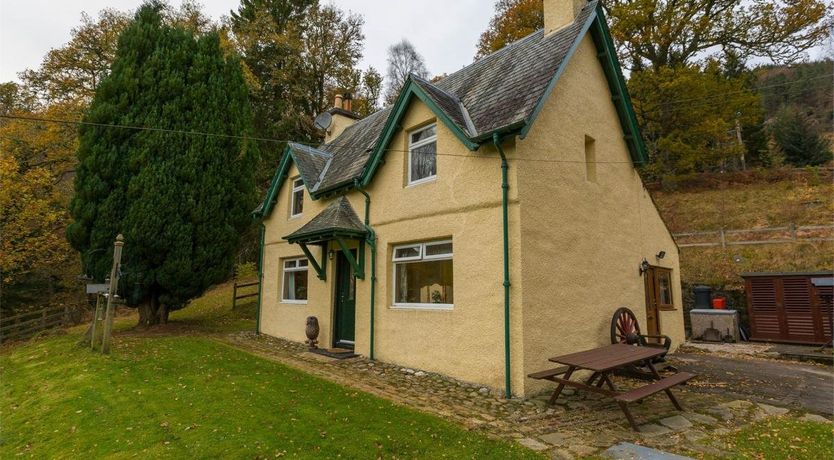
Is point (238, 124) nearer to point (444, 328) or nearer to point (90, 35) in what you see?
point (444, 328)

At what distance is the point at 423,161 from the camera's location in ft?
30.7

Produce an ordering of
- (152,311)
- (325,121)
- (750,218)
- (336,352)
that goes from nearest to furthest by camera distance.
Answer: (336,352) < (152,311) < (325,121) < (750,218)

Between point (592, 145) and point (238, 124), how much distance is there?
12.2m

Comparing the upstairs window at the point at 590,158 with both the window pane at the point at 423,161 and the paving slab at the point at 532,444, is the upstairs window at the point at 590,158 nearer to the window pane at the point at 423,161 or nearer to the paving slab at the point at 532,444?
the window pane at the point at 423,161

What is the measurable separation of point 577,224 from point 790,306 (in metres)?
9.51

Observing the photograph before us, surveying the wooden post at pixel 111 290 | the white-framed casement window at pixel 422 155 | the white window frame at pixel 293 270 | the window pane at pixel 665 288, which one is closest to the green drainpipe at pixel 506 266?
the white-framed casement window at pixel 422 155

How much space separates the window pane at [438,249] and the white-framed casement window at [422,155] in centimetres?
146

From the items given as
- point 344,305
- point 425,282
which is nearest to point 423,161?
point 425,282

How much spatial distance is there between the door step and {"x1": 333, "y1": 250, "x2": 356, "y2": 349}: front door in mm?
327

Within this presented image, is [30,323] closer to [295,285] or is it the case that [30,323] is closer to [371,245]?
[295,285]

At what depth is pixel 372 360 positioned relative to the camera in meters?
9.62

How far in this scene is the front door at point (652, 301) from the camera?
35.1ft

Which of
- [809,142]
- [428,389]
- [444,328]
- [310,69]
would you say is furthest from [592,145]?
[809,142]

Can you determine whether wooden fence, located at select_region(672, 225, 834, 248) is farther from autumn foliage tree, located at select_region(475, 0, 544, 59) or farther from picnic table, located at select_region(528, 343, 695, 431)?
autumn foliage tree, located at select_region(475, 0, 544, 59)
